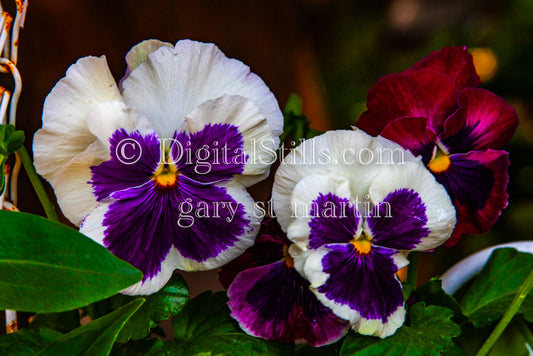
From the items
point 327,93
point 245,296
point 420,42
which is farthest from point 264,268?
point 420,42

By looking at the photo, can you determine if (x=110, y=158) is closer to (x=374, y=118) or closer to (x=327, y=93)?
(x=374, y=118)

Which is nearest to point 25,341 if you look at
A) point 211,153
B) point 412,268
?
point 211,153

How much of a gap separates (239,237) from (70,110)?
156mm

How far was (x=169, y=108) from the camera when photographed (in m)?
0.43

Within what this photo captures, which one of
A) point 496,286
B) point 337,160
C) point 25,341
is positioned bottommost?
point 496,286

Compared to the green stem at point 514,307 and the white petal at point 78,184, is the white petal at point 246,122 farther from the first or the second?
the green stem at point 514,307

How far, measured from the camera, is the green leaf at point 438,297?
0.49m

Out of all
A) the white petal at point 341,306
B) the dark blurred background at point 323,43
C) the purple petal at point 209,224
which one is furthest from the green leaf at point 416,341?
the dark blurred background at point 323,43

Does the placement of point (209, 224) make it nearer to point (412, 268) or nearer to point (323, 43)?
point (412, 268)

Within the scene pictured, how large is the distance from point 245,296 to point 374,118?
0.18 m

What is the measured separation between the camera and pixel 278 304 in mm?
451

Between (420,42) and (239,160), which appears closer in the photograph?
(239,160)

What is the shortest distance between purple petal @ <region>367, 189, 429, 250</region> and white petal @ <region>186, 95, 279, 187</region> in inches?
3.6

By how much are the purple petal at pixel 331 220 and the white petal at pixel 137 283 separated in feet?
0.37
